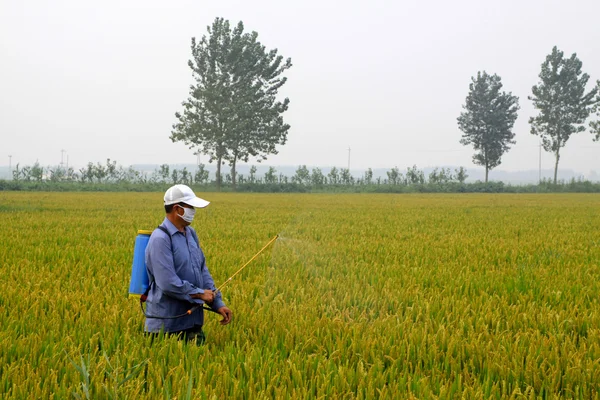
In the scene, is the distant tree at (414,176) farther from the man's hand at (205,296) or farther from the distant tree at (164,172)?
the man's hand at (205,296)

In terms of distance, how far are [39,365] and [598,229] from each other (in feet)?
43.6

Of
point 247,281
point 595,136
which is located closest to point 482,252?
point 247,281

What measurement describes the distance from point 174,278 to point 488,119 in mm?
Answer: 61481

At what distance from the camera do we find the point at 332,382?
2732mm

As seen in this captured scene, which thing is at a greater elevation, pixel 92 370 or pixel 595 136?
pixel 595 136

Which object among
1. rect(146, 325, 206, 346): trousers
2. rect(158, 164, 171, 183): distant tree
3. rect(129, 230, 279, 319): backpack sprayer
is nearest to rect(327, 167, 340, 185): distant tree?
rect(158, 164, 171, 183): distant tree

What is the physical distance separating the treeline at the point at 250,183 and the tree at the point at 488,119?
364cm

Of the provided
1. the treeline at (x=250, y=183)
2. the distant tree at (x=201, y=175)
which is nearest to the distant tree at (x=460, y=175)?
the treeline at (x=250, y=183)

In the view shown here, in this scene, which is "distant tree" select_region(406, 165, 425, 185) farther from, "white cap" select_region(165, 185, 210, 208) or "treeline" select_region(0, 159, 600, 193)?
"white cap" select_region(165, 185, 210, 208)

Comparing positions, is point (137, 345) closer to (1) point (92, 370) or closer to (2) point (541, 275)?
(1) point (92, 370)

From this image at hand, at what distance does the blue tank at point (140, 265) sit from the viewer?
11.0ft

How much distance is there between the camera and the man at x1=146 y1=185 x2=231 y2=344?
317 cm

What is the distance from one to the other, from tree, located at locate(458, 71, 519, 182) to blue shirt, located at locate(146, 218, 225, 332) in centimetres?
5890

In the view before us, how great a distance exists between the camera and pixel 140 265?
3.40 meters
